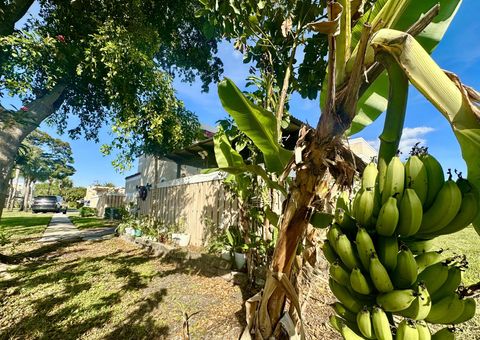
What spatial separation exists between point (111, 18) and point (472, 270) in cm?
796

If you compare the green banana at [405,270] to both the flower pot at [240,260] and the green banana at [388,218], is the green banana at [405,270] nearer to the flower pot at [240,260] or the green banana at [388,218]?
the green banana at [388,218]

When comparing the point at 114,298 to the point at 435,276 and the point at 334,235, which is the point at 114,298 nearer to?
the point at 334,235

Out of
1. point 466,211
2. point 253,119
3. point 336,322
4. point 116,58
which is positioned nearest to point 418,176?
point 466,211

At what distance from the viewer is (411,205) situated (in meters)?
0.71

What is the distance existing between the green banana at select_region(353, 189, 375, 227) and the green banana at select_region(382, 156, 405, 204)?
1.8 inches

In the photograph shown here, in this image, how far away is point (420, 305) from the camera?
0.70 meters

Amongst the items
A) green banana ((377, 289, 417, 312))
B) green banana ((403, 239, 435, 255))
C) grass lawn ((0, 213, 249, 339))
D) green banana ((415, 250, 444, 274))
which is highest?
green banana ((403, 239, 435, 255))

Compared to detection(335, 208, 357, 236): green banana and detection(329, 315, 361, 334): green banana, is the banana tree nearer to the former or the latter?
detection(335, 208, 357, 236): green banana

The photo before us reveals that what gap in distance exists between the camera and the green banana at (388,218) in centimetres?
71

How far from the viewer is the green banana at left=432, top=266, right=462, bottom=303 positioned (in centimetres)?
75

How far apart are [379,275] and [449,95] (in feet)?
1.73

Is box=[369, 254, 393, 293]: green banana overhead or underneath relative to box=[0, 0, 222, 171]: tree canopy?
underneath

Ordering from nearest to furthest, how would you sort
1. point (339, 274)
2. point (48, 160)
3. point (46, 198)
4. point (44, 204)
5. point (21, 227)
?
point (339, 274)
point (21, 227)
point (44, 204)
point (46, 198)
point (48, 160)

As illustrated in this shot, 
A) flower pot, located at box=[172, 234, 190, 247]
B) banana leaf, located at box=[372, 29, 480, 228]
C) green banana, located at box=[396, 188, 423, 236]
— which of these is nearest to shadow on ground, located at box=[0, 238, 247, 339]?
flower pot, located at box=[172, 234, 190, 247]
